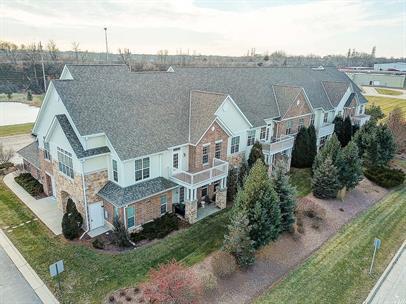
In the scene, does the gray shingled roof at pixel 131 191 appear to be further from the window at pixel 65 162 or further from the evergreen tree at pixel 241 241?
the evergreen tree at pixel 241 241

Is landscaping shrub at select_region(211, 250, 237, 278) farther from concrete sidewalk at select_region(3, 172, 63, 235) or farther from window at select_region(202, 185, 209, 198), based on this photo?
concrete sidewalk at select_region(3, 172, 63, 235)

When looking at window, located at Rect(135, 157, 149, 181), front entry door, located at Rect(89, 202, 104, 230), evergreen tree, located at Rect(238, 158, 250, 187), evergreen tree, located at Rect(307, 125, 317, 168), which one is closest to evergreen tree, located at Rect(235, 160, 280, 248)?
window, located at Rect(135, 157, 149, 181)

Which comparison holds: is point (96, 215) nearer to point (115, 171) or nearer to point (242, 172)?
point (115, 171)

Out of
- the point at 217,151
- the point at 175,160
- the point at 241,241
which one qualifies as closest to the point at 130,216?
the point at 175,160

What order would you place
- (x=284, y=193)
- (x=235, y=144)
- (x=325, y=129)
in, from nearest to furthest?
(x=284, y=193) → (x=235, y=144) → (x=325, y=129)

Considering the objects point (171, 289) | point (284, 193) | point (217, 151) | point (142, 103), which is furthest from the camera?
point (217, 151)

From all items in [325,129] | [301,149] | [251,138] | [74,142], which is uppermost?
[74,142]

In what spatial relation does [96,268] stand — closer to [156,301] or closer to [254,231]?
[156,301]
